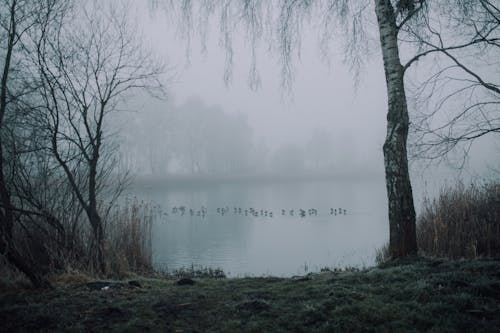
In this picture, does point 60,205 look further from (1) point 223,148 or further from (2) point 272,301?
(1) point 223,148

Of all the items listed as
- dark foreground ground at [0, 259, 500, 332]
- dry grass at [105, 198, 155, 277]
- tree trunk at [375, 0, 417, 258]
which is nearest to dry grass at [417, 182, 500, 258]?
tree trunk at [375, 0, 417, 258]

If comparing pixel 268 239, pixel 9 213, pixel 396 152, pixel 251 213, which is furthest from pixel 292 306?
pixel 251 213

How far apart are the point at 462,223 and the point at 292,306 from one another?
5848 mm

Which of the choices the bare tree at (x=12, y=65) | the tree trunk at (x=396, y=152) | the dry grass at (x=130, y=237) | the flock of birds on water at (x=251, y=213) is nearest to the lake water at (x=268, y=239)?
the flock of birds on water at (x=251, y=213)

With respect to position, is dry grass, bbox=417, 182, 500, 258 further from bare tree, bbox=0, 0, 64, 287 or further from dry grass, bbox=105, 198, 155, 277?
bare tree, bbox=0, 0, 64, 287

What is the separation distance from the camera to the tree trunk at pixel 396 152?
17.3 feet

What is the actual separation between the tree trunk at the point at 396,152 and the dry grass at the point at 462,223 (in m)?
2.59

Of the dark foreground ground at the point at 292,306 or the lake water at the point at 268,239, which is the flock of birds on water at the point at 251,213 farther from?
the dark foreground ground at the point at 292,306

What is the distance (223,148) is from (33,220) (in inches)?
1889

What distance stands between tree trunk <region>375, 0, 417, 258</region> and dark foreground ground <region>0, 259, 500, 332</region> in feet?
3.06

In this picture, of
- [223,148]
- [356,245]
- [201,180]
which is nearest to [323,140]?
[223,148]

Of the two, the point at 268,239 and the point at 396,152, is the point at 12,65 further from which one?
the point at 268,239

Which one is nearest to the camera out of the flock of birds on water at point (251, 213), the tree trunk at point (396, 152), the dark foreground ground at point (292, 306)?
the dark foreground ground at point (292, 306)

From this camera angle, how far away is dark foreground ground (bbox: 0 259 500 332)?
2.94m
